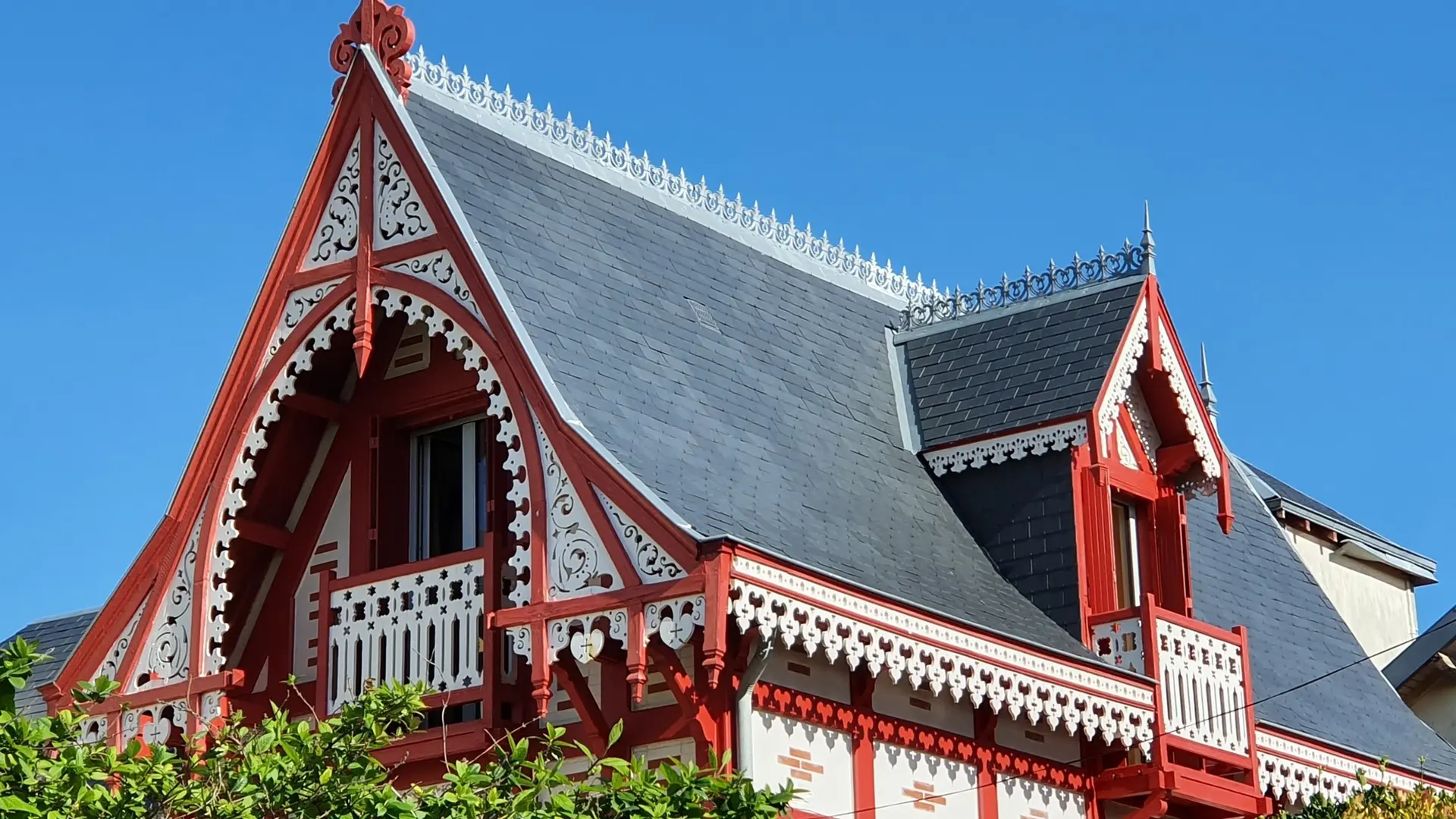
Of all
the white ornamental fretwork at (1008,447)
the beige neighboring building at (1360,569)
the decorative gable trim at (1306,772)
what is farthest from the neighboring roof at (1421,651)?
the white ornamental fretwork at (1008,447)

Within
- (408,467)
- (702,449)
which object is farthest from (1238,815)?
(408,467)

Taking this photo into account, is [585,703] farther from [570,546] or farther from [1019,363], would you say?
[1019,363]

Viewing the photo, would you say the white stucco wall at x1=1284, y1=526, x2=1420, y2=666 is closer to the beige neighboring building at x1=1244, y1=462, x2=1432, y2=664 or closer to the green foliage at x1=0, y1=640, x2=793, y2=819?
the beige neighboring building at x1=1244, y1=462, x2=1432, y2=664

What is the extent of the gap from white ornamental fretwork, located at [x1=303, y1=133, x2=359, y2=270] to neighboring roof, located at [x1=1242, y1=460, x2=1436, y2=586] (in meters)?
14.4

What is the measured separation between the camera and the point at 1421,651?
3381 centimetres

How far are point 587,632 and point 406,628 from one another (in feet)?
7.26

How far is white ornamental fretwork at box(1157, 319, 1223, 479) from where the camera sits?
23922 mm

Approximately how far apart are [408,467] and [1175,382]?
7414 millimetres

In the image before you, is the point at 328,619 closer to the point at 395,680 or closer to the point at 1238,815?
the point at 395,680

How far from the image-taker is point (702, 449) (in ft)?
67.0

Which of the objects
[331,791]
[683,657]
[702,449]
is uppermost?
[702,449]

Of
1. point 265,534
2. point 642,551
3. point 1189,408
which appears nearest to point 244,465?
point 265,534

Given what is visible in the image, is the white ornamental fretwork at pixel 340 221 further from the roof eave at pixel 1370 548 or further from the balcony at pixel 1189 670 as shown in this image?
the roof eave at pixel 1370 548

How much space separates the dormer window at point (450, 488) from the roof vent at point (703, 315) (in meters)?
2.42
